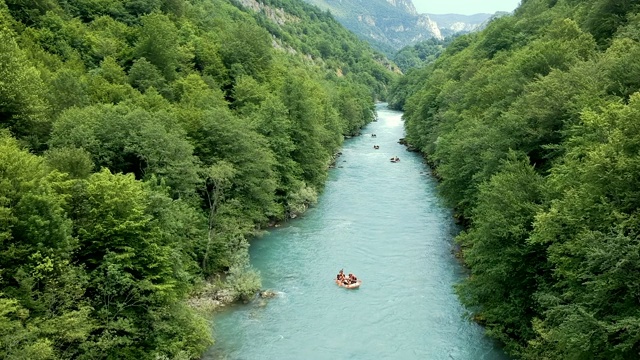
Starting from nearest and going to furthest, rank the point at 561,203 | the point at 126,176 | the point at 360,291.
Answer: the point at 561,203
the point at 126,176
the point at 360,291

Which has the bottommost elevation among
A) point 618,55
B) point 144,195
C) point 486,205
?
point 144,195

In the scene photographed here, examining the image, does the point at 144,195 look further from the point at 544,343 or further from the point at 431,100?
the point at 431,100

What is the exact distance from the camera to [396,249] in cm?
3934

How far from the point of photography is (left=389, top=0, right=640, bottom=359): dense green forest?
17312mm

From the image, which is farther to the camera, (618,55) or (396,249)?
(396,249)

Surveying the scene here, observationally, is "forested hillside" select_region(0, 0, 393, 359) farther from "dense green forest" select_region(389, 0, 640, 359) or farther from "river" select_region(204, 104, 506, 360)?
"dense green forest" select_region(389, 0, 640, 359)

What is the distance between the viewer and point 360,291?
32312 mm

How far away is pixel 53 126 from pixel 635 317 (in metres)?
31.5

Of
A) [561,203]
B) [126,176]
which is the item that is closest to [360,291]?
[561,203]

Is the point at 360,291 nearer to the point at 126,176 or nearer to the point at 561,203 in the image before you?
the point at 561,203

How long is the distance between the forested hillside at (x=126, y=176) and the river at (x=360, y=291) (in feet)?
7.37

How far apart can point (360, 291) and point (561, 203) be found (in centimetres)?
1547

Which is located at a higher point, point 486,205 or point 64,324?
point 486,205

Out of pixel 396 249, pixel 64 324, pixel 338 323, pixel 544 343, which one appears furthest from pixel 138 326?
pixel 396 249
